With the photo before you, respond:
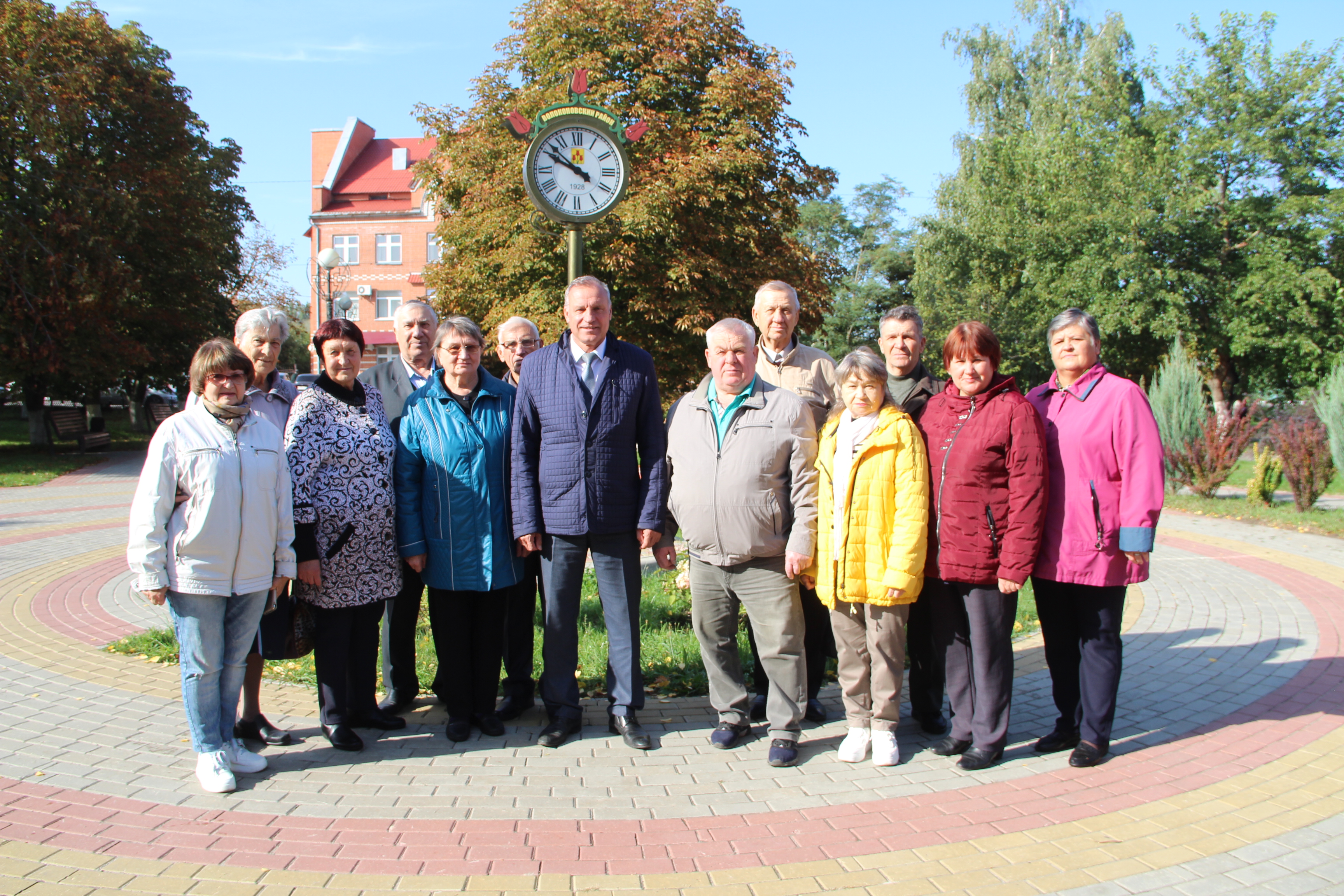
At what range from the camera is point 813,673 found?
15.0 feet

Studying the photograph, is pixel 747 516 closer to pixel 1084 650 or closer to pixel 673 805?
pixel 673 805

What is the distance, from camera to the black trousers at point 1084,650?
12.7 ft

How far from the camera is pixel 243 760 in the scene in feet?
12.4

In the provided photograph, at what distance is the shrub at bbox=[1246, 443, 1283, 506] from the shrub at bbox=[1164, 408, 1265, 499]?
42cm

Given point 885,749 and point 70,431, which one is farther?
point 70,431

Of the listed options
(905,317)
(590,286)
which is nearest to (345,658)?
(590,286)

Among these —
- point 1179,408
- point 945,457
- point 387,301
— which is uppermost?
point 387,301

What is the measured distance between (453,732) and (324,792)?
695mm

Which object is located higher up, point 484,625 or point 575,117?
point 575,117

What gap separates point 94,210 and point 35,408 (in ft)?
21.1

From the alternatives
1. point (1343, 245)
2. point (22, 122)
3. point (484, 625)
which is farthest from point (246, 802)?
→ point (1343, 245)

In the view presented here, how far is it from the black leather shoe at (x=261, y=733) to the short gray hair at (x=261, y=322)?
1.87 m

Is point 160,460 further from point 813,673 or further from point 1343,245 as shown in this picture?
point 1343,245

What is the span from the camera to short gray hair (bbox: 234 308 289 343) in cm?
418
